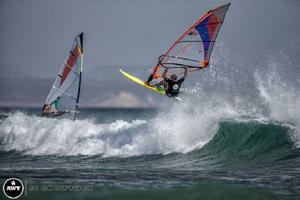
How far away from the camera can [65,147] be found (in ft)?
59.9

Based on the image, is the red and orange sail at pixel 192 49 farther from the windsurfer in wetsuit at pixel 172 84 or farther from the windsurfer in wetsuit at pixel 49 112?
the windsurfer in wetsuit at pixel 49 112

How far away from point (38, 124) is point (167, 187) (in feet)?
48.5

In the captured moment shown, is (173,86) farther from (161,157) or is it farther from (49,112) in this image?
(49,112)

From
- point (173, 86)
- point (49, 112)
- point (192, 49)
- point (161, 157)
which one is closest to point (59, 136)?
point (49, 112)

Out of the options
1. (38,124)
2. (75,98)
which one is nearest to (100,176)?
(75,98)

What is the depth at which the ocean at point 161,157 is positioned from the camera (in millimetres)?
8844

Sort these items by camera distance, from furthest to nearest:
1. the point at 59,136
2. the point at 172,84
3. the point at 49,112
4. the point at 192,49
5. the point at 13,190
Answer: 1. the point at 59,136
2. the point at 49,112
3. the point at 192,49
4. the point at 172,84
5. the point at 13,190

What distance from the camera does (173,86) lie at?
45.3ft

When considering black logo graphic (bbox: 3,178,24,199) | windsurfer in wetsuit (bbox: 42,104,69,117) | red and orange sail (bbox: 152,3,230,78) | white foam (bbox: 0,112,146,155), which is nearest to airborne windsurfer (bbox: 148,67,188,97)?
red and orange sail (bbox: 152,3,230,78)

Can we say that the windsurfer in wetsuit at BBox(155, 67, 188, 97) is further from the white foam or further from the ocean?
the white foam

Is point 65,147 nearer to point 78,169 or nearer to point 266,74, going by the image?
point 78,169

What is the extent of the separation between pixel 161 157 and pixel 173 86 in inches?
92.9

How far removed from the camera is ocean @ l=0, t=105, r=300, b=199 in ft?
29.0

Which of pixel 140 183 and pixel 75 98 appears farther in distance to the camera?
pixel 75 98
